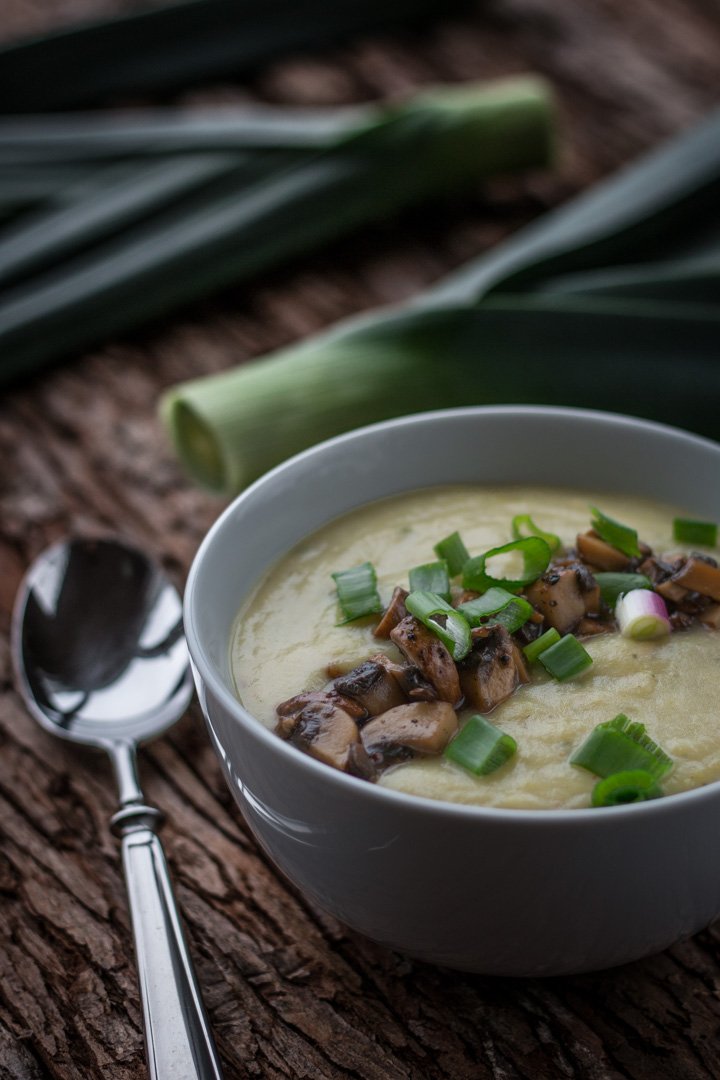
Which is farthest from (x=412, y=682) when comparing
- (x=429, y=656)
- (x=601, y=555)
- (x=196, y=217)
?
(x=196, y=217)

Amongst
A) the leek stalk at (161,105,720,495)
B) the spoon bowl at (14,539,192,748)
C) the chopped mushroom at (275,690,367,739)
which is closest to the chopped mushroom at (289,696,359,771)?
the chopped mushroom at (275,690,367,739)

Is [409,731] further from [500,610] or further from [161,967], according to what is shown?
[161,967]

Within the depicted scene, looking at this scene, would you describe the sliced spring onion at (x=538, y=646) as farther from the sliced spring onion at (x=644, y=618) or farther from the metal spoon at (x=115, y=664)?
the metal spoon at (x=115, y=664)

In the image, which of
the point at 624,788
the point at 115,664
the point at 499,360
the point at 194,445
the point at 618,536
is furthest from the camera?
the point at 194,445

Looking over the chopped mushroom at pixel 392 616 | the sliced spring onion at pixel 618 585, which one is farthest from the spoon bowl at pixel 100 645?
the sliced spring onion at pixel 618 585

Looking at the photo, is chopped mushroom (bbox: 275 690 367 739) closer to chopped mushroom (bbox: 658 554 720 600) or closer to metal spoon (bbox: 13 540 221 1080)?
metal spoon (bbox: 13 540 221 1080)
